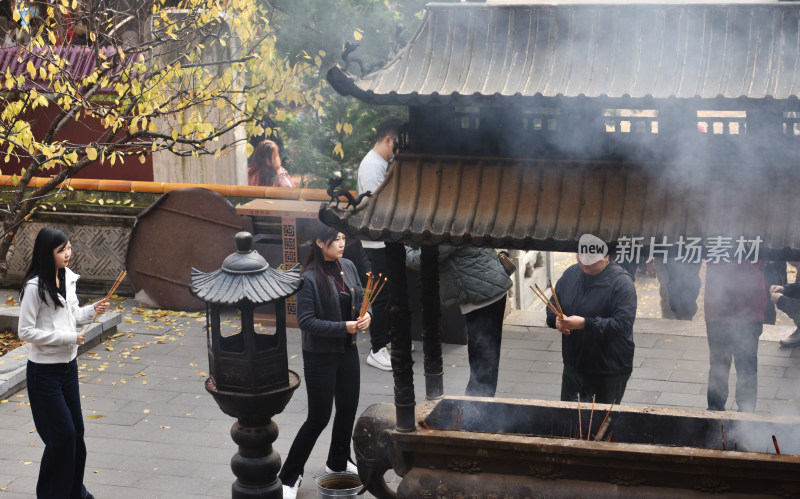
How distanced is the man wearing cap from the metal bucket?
71.4 inches

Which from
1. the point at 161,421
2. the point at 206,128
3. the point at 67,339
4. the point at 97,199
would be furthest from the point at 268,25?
the point at 67,339

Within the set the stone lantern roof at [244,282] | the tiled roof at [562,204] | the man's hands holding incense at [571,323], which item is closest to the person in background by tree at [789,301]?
the man's hands holding incense at [571,323]

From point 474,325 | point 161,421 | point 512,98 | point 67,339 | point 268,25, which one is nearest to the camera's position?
point 512,98

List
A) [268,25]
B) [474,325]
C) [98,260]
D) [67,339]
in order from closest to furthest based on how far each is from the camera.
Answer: [67,339]
[474,325]
[268,25]
[98,260]

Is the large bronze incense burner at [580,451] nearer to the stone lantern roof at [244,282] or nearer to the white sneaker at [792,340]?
the stone lantern roof at [244,282]

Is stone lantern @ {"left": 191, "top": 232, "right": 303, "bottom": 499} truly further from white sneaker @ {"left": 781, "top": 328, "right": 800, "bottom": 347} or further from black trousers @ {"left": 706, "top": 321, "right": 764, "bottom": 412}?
white sneaker @ {"left": 781, "top": 328, "right": 800, "bottom": 347}

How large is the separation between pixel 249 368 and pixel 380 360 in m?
3.66

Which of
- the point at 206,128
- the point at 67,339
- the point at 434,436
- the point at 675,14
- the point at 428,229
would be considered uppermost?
the point at 675,14

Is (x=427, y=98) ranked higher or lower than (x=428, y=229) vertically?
higher

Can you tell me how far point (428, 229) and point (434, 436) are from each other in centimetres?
139

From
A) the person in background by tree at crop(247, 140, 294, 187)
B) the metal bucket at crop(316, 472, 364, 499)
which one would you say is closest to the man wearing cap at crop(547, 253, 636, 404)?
the metal bucket at crop(316, 472, 364, 499)

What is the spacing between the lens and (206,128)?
9.43m

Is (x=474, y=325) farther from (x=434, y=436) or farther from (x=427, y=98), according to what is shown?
(x=427, y=98)

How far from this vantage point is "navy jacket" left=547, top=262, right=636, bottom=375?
691cm
